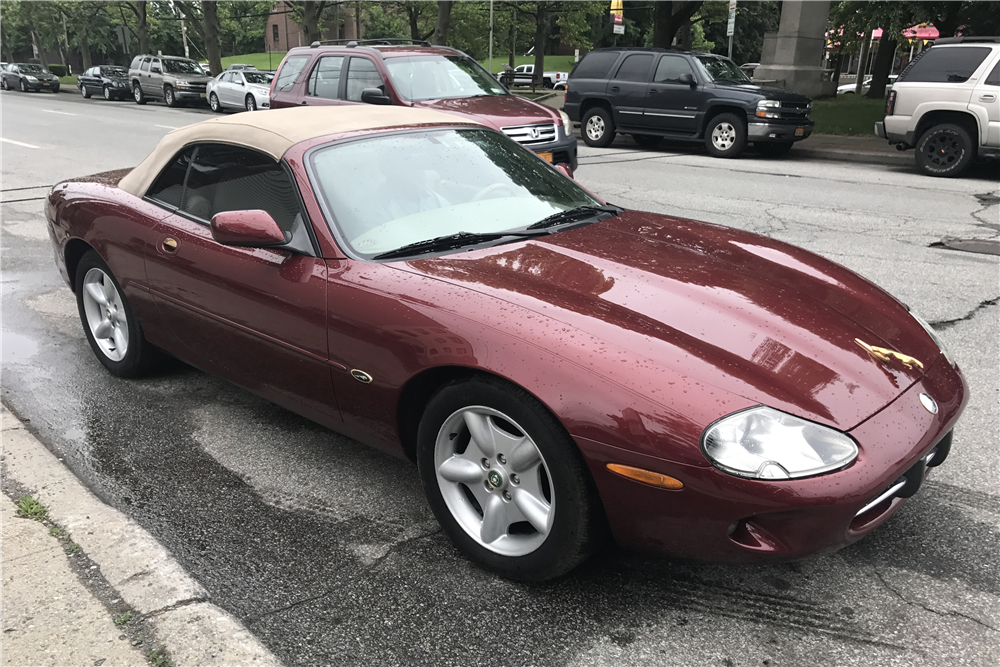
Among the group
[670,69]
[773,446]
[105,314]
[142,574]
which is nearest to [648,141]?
[670,69]

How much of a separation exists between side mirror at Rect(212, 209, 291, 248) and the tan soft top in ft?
1.35

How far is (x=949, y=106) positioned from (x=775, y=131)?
277cm

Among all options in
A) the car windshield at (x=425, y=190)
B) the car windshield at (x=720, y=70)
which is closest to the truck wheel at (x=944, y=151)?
the car windshield at (x=720, y=70)

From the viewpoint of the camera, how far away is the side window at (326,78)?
10.3 metres

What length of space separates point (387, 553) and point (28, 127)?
2048cm

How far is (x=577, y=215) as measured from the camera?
3.58 metres

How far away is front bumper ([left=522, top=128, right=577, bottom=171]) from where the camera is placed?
9448mm

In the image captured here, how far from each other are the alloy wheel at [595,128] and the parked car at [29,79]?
3499 centimetres

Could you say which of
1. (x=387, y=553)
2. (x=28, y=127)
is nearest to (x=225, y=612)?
(x=387, y=553)

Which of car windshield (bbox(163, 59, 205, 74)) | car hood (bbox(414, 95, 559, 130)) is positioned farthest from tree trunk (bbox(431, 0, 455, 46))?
car hood (bbox(414, 95, 559, 130))

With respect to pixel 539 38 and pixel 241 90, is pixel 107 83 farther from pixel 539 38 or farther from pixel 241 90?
pixel 539 38

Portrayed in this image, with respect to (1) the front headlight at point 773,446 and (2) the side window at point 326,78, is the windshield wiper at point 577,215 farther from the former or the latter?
(2) the side window at point 326,78

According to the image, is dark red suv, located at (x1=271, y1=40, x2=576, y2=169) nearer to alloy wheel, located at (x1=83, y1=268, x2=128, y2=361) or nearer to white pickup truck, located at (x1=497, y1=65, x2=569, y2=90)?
alloy wheel, located at (x1=83, y1=268, x2=128, y2=361)

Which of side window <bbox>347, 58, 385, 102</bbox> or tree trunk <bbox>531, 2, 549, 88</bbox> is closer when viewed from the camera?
side window <bbox>347, 58, 385, 102</bbox>
